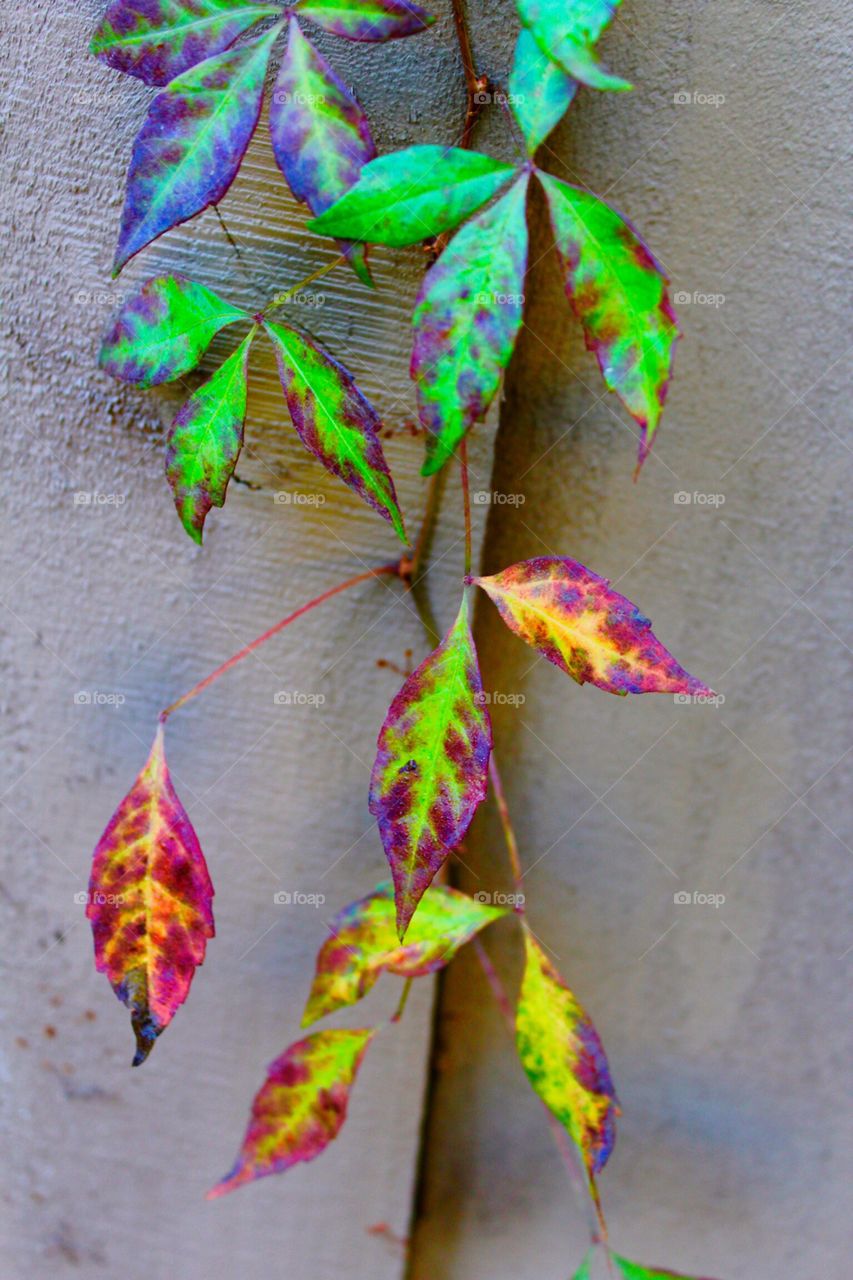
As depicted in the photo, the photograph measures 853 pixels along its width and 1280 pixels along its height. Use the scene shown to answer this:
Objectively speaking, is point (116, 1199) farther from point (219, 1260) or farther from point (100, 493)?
point (100, 493)

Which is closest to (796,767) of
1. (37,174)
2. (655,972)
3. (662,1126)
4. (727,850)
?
(727,850)

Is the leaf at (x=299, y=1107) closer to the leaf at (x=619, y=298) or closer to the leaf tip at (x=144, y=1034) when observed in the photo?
the leaf tip at (x=144, y=1034)
